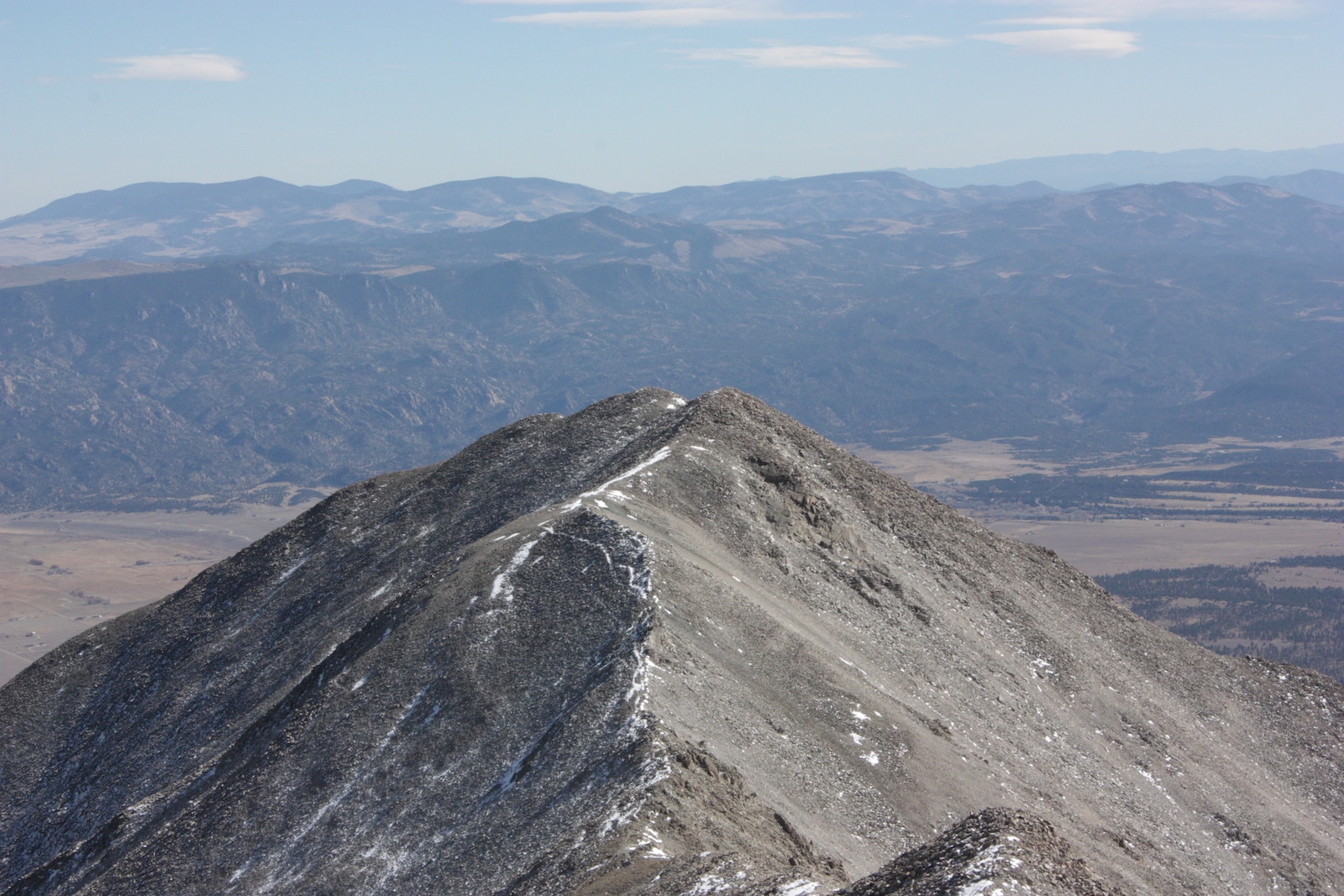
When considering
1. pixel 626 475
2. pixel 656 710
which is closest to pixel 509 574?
pixel 626 475

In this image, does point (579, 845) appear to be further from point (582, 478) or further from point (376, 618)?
point (582, 478)

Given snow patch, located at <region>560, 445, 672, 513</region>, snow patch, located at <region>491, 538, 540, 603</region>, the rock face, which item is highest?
snow patch, located at <region>560, 445, 672, 513</region>

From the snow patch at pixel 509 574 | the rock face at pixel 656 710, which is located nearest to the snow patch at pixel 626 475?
the rock face at pixel 656 710

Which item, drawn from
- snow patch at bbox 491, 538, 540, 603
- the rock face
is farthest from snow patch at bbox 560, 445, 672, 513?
snow patch at bbox 491, 538, 540, 603

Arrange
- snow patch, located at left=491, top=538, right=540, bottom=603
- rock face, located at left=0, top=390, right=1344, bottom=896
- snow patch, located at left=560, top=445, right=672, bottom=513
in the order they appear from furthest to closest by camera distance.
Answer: snow patch, located at left=560, top=445, right=672, bottom=513 → snow patch, located at left=491, top=538, right=540, bottom=603 → rock face, located at left=0, top=390, right=1344, bottom=896

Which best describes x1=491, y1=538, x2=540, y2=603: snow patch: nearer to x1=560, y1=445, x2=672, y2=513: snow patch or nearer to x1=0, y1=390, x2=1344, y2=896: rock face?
x1=0, y1=390, x2=1344, y2=896: rock face

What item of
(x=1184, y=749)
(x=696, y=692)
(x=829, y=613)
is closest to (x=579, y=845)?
(x=696, y=692)

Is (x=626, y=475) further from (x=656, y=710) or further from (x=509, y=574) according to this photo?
(x=656, y=710)

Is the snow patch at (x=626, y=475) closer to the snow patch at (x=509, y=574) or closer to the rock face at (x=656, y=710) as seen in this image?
the rock face at (x=656, y=710)

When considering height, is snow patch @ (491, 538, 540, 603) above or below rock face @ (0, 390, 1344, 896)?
above
